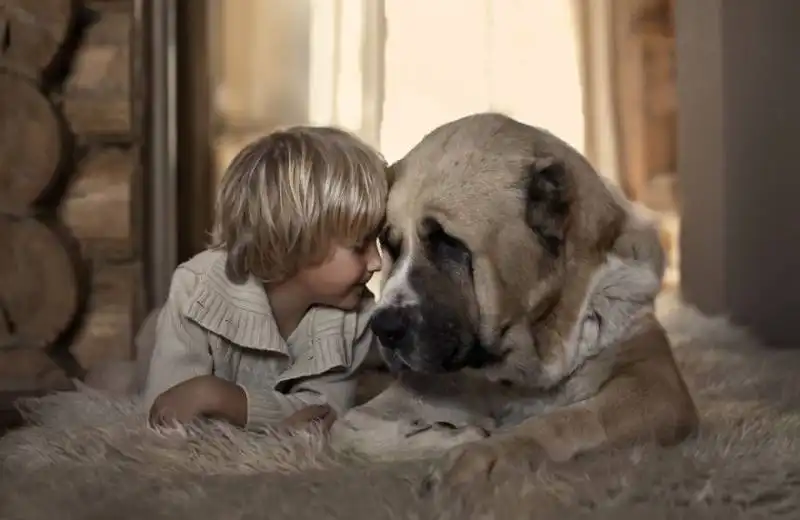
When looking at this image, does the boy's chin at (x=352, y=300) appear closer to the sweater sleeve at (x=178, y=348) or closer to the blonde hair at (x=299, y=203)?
the blonde hair at (x=299, y=203)

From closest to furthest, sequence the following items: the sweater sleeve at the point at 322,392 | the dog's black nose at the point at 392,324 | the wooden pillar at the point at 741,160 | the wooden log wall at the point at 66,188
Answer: the dog's black nose at the point at 392,324 < the sweater sleeve at the point at 322,392 < the wooden log wall at the point at 66,188 < the wooden pillar at the point at 741,160

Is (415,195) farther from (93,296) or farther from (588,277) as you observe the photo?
(93,296)

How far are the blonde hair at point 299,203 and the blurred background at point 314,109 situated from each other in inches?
29.7

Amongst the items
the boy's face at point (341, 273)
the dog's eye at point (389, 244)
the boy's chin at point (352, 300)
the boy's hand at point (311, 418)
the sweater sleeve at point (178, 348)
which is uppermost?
the dog's eye at point (389, 244)

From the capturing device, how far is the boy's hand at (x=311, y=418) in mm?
1152

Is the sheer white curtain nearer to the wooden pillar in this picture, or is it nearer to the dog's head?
the wooden pillar

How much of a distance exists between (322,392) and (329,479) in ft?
1.21

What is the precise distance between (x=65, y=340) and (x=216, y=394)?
36.3 inches

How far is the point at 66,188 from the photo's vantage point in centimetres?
193

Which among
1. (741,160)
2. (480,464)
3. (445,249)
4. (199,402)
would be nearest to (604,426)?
(480,464)

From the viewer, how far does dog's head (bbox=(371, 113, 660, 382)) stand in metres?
1.09

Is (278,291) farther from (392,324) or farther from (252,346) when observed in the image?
(392,324)

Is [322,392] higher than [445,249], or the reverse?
[445,249]

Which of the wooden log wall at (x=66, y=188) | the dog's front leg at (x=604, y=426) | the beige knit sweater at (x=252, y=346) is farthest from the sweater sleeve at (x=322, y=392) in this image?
the wooden log wall at (x=66, y=188)
